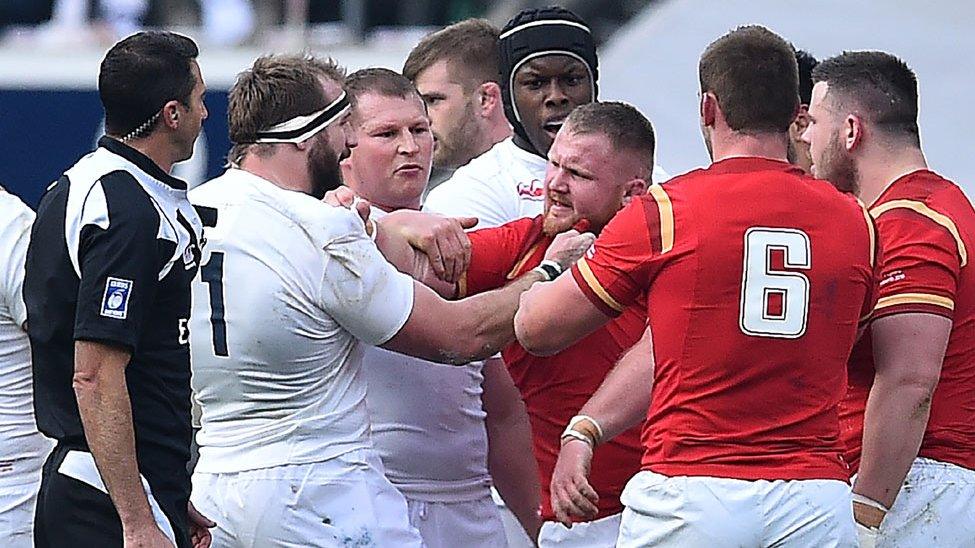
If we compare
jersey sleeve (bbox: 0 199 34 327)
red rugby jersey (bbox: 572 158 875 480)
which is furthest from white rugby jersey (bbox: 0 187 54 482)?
red rugby jersey (bbox: 572 158 875 480)

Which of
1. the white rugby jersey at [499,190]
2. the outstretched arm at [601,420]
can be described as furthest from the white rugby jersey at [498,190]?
the outstretched arm at [601,420]

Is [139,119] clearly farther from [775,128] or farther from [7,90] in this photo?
[7,90]

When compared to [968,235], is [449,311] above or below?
below

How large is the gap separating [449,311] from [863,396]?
1.14 m

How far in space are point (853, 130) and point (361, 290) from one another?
1411 millimetres

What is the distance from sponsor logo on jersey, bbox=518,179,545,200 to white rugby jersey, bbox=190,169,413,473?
A: 1.08 metres

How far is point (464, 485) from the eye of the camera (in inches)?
195

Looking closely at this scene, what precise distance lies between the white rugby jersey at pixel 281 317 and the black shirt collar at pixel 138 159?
5.3 inches

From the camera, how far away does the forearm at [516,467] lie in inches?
195

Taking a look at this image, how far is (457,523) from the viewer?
494cm

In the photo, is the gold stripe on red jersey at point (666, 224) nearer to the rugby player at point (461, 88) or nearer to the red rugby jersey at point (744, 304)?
the red rugby jersey at point (744, 304)

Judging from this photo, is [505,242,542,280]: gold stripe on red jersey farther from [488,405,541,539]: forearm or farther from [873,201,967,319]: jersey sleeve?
[873,201,967,319]: jersey sleeve

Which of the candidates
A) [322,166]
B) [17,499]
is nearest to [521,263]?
[322,166]

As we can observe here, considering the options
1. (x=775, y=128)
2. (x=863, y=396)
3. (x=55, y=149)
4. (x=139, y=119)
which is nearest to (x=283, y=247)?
(x=139, y=119)
